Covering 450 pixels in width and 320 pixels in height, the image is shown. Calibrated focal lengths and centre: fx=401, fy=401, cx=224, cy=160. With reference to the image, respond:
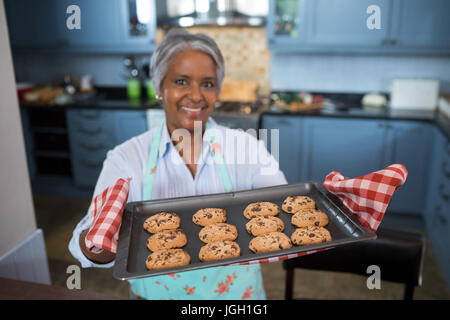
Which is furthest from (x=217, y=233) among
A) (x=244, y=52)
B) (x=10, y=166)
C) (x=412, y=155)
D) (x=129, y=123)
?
(x=244, y=52)

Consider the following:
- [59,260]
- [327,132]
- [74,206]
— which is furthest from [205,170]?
[74,206]

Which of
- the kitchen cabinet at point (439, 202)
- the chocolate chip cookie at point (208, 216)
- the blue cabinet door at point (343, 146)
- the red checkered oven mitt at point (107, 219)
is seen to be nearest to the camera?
the red checkered oven mitt at point (107, 219)

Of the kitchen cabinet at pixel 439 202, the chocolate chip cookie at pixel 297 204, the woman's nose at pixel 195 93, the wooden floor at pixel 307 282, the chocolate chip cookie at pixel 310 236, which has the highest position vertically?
the woman's nose at pixel 195 93

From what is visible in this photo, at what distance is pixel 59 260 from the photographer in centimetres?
230

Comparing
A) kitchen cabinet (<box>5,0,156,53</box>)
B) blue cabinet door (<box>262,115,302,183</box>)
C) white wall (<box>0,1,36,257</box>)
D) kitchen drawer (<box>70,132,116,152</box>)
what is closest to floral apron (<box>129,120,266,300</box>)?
white wall (<box>0,1,36,257</box>)

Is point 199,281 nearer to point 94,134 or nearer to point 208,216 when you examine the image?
point 208,216

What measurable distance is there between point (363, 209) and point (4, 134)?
36.1 inches

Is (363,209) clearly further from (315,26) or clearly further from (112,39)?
(112,39)

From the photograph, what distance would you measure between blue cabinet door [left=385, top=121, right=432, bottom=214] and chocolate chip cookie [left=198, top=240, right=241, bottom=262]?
216 centimetres

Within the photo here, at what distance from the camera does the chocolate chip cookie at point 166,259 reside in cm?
81

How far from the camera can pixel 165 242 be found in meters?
0.88

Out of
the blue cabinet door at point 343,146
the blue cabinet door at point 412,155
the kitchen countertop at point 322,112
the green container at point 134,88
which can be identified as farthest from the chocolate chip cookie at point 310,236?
the green container at point 134,88

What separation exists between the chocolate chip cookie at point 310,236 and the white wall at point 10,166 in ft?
2.50

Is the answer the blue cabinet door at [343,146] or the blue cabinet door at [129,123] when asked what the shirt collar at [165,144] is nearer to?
the blue cabinet door at [343,146]
